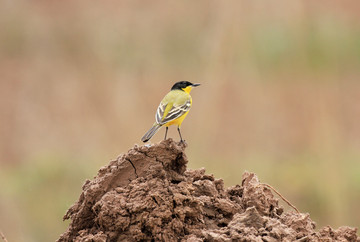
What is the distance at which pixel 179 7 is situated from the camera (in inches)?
850

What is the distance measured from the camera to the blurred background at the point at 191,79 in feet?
54.7

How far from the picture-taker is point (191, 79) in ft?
60.0

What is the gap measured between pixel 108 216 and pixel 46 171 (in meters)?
10.2

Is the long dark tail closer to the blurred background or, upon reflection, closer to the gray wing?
the gray wing

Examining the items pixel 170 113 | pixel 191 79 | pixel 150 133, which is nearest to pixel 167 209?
pixel 150 133

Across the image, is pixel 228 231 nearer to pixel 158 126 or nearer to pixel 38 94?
pixel 158 126

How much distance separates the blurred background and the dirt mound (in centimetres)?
1020

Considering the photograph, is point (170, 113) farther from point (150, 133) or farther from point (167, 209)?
point (167, 209)

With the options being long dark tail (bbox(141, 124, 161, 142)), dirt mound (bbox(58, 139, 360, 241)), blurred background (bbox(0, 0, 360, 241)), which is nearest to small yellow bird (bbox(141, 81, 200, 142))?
long dark tail (bbox(141, 124, 161, 142))

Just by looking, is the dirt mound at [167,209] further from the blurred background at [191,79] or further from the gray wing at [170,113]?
the blurred background at [191,79]

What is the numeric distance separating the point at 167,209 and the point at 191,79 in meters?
14.3

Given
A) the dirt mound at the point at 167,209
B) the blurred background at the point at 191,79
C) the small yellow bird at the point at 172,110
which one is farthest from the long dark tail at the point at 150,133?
the blurred background at the point at 191,79

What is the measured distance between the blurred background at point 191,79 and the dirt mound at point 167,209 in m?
10.2

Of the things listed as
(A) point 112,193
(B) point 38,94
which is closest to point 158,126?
(A) point 112,193
